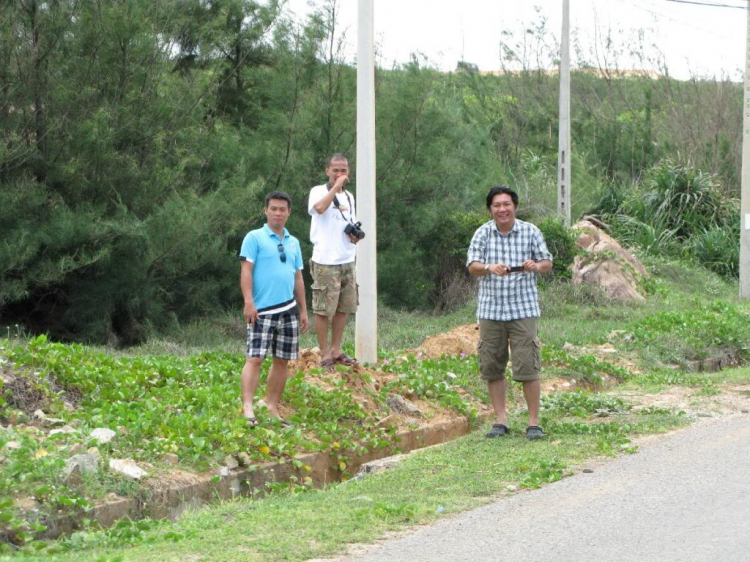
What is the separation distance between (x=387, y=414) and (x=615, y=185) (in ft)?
58.2

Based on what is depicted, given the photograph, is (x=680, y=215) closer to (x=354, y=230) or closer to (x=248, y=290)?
(x=354, y=230)

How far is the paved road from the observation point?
5.34m

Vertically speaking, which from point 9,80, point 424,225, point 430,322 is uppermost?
point 9,80

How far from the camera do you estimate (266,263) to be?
8.31 meters

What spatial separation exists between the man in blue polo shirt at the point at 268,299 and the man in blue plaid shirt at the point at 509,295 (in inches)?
57.7

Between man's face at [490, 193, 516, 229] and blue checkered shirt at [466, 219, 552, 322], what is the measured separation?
82 mm

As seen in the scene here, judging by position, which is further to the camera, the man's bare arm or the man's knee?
the man's knee

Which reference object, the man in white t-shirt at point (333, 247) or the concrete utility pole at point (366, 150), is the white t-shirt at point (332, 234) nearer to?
the man in white t-shirt at point (333, 247)

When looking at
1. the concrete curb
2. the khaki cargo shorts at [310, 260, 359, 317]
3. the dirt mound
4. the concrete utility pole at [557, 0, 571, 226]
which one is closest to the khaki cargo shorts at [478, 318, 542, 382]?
the concrete curb

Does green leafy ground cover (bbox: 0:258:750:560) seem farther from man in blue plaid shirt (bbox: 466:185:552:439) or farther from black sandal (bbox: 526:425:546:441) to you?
man in blue plaid shirt (bbox: 466:185:552:439)

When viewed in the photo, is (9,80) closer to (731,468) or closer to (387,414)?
(387,414)

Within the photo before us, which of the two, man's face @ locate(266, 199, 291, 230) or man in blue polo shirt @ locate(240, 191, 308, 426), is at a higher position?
man's face @ locate(266, 199, 291, 230)

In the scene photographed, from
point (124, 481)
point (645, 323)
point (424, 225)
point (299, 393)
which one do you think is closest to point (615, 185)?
point (424, 225)

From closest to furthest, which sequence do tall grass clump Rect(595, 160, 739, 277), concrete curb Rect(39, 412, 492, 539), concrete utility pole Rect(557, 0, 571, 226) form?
concrete curb Rect(39, 412, 492, 539) < concrete utility pole Rect(557, 0, 571, 226) < tall grass clump Rect(595, 160, 739, 277)
